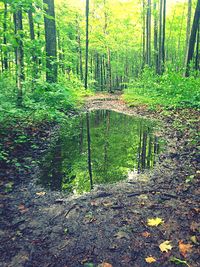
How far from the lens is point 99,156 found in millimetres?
5184

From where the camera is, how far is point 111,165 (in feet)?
15.2

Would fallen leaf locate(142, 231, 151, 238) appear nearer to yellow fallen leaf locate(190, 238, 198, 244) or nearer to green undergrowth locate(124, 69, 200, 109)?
yellow fallen leaf locate(190, 238, 198, 244)

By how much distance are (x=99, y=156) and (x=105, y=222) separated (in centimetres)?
246

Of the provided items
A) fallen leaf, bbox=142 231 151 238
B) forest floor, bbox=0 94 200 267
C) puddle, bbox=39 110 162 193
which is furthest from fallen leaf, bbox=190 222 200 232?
puddle, bbox=39 110 162 193

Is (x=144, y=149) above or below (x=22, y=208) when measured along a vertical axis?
above

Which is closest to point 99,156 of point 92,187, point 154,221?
point 92,187

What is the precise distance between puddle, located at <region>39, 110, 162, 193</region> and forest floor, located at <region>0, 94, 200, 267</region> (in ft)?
1.00

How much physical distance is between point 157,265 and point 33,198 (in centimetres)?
203

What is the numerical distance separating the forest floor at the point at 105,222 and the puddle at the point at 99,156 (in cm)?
31

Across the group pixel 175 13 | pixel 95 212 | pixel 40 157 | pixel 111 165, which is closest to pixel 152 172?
pixel 111 165

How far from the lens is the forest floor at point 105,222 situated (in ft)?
7.44

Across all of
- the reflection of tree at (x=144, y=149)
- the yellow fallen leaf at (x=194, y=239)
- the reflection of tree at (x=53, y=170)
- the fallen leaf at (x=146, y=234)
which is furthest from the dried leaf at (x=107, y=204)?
the reflection of tree at (x=144, y=149)

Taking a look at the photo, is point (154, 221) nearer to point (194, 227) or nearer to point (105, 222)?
point (194, 227)

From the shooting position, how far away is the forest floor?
7.44 ft
